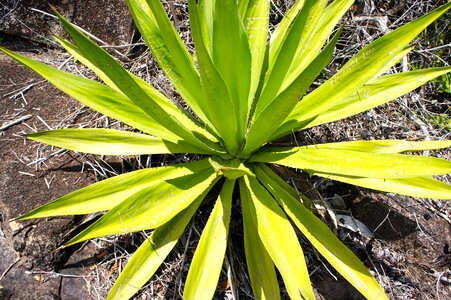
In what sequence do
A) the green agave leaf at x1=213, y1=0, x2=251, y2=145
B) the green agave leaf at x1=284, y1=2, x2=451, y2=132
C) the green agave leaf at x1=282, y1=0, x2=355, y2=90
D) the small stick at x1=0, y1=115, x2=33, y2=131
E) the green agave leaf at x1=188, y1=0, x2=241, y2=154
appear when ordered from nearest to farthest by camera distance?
the green agave leaf at x1=188, y1=0, x2=241, y2=154 → the green agave leaf at x1=213, y1=0, x2=251, y2=145 → the green agave leaf at x1=284, y1=2, x2=451, y2=132 → the green agave leaf at x1=282, y1=0, x2=355, y2=90 → the small stick at x1=0, y1=115, x2=33, y2=131

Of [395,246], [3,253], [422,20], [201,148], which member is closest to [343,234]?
[395,246]

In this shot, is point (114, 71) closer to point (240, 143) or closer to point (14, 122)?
point (240, 143)

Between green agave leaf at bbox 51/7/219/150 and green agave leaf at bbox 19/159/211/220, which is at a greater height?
green agave leaf at bbox 51/7/219/150

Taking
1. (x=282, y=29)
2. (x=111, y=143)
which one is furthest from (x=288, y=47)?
(x=111, y=143)

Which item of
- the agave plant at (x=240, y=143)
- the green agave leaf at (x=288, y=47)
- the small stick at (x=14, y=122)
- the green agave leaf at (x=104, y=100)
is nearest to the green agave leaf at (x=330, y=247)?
the agave plant at (x=240, y=143)

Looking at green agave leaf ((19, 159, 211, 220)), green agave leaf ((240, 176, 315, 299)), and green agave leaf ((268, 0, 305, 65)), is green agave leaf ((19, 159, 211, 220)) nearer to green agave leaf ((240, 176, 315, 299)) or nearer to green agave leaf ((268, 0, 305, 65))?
green agave leaf ((240, 176, 315, 299))

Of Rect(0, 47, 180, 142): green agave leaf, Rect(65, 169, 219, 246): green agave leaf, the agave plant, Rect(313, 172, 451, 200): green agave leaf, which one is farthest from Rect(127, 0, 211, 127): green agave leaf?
Rect(313, 172, 451, 200): green agave leaf

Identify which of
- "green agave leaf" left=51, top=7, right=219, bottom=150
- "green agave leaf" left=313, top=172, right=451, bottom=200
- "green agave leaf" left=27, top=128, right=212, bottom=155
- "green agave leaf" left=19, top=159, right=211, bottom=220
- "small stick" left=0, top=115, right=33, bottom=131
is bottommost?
"green agave leaf" left=313, top=172, right=451, bottom=200

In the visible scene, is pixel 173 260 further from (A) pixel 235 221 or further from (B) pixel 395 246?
(B) pixel 395 246
